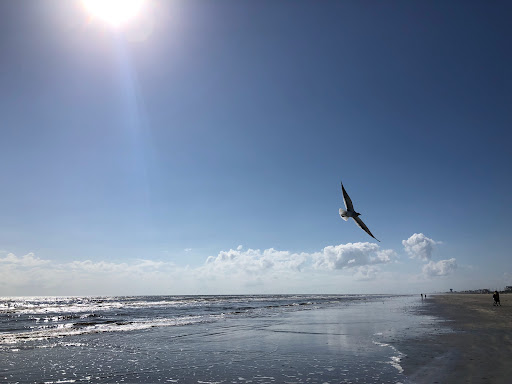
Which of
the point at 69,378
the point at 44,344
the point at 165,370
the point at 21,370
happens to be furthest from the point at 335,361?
the point at 44,344

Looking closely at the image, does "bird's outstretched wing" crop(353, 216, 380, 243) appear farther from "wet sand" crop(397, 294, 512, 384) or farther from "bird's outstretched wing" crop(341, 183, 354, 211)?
"wet sand" crop(397, 294, 512, 384)

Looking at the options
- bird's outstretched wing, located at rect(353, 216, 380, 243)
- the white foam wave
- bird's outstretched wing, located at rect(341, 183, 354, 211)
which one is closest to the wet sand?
bird's outstretched wing, located at rect(353, 216, 380, 243)

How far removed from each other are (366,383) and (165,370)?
7.05 meters

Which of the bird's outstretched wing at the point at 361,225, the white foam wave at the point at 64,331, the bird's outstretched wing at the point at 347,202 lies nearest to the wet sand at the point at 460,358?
the bird's outstretched wing at the point at 361,225

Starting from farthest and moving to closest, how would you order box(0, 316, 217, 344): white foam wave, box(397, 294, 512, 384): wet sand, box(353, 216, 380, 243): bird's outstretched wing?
1. box(0, 316, 217, 344): white foam wave
2. box(353, 216, 380, 243): bird's outstretched wing
3. box(397, 294, 512, 384): wet sand

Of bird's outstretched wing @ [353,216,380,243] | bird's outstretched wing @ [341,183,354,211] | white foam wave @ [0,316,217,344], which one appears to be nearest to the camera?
bird's outstretched wing @ [353,216,380,243]

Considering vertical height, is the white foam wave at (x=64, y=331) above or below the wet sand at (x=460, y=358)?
below

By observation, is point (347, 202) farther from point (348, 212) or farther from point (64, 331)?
point (64, 331)

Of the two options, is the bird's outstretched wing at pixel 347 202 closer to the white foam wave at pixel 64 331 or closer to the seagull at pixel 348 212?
the seagull at pixel 348 212

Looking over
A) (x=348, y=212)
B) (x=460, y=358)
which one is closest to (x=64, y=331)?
(x=348, y=212)

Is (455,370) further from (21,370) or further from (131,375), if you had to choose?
(21,370)

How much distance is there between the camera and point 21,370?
12.5 meters

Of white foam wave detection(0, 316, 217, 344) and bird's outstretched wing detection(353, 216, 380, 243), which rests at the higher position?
bird's outstretched wing detection(353, 216, 380, 243)

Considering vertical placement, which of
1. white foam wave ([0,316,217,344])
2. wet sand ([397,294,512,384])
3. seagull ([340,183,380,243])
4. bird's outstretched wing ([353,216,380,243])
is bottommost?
white foam wave ([0,316,217,344])
